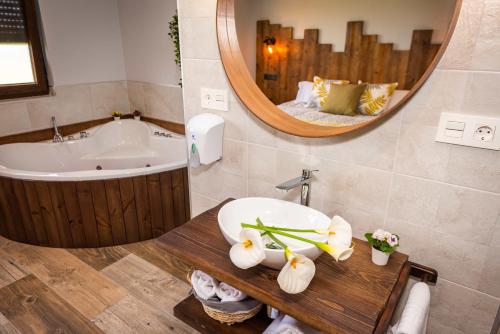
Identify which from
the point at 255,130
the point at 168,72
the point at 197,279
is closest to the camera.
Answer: the point at 197,279

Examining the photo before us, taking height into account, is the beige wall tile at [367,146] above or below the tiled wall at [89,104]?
above

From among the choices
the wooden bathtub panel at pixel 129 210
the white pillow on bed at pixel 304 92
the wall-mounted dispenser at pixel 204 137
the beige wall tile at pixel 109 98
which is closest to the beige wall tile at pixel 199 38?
the wall-mounted dispenser at pixel 204 137

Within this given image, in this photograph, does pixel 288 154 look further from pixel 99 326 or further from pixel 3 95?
pixel 3 95

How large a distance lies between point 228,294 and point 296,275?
1.65 feet

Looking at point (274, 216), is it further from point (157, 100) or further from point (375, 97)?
point (157, 100)

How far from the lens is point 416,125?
1.08 metres

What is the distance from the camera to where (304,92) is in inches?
136

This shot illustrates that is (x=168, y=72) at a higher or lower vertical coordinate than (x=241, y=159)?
higher

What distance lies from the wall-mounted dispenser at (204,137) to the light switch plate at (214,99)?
5 centimetres

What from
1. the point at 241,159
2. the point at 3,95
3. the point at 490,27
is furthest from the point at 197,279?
the point at 3,95

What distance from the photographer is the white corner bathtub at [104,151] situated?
2973 millimetres

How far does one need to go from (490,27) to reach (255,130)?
0.90m

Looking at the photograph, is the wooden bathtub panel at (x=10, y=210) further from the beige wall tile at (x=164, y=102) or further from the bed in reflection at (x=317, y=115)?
the bed in reflection at (x=317, y=115)

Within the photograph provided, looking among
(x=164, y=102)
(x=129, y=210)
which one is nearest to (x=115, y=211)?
(x=129, y=210)
